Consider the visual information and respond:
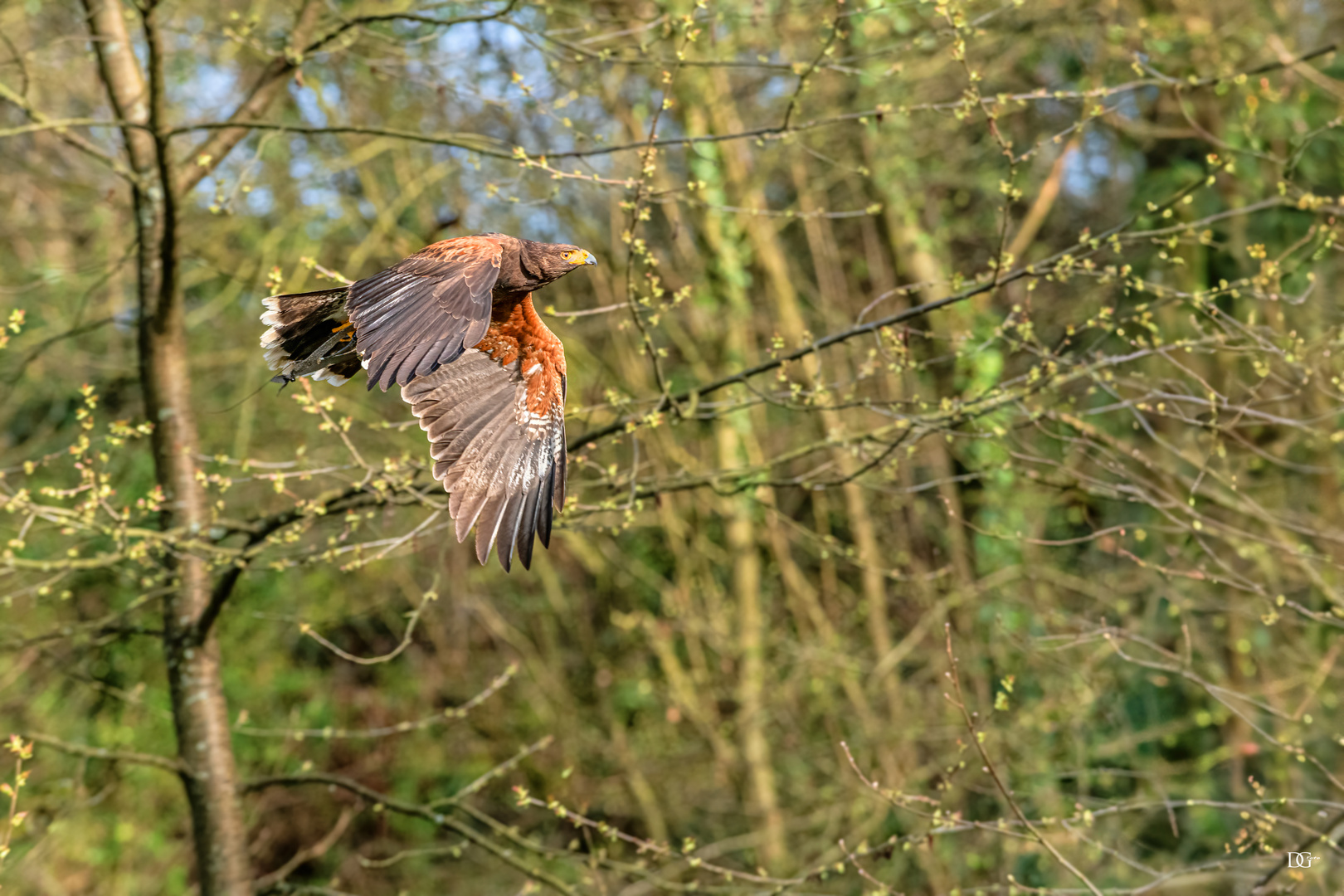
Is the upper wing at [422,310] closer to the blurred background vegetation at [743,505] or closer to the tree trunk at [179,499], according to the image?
the tree trunk at [179,499]

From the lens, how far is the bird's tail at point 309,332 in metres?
3.95

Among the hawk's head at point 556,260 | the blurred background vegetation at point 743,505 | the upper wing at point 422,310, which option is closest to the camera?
the upper wing at point 422,310

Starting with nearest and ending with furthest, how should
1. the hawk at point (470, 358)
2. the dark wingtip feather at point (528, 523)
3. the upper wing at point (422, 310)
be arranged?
the upper wing at point (422, 310) < the hawk at point (470, 358) < the dark wingtip feather at point (528, 523)

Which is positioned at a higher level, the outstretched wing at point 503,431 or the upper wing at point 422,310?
the upper wing at point 422,310

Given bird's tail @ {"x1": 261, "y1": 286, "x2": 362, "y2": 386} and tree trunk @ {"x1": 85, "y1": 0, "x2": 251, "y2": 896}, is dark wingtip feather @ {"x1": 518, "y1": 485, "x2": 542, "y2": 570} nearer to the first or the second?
bird's tail @ {"x1": 261, "y1": 286, "x2": 362, "y2": 386}

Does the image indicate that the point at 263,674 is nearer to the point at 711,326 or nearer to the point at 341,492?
the point at 711,326

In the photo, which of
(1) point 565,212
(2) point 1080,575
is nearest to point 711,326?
(1) point 565,212

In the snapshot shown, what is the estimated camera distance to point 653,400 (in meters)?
3.72

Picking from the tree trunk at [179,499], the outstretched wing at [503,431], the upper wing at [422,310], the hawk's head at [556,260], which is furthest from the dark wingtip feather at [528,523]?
the tree trunk at [179,499]

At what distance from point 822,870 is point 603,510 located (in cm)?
122

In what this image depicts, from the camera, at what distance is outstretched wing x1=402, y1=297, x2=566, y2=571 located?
3465mm

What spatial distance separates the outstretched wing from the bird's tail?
0.27 m

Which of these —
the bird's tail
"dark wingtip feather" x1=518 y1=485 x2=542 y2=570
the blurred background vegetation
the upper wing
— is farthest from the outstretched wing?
the blurred background vegetation

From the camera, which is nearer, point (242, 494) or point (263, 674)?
point (242, 494)
